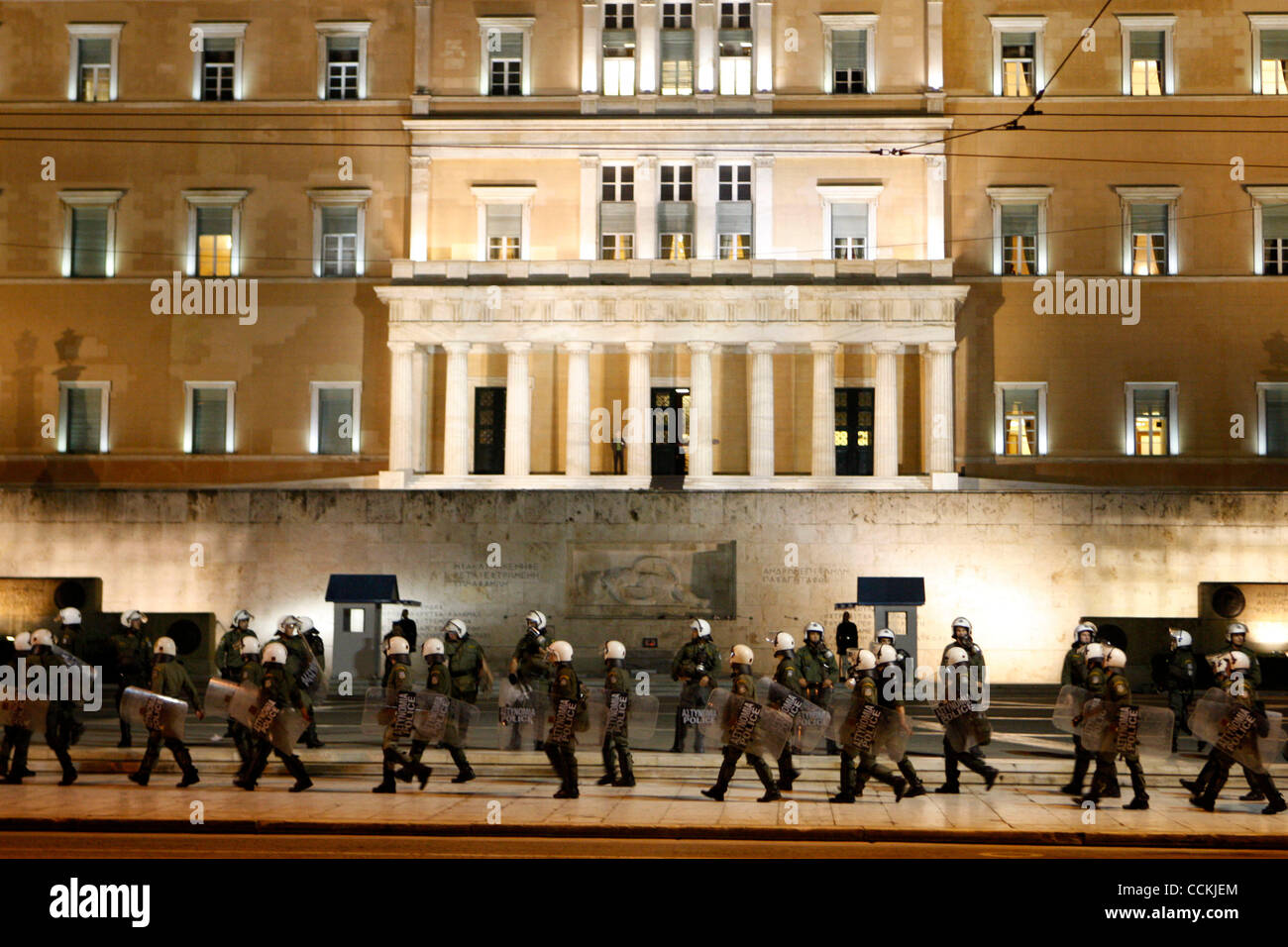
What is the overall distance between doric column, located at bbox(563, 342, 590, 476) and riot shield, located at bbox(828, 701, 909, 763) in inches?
975

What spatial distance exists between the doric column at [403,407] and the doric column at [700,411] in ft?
28.2

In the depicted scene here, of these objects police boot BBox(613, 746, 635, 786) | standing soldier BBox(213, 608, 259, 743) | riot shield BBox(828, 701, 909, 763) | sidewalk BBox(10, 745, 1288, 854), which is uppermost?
standing soldier BBox(213, 608, 259, 743)

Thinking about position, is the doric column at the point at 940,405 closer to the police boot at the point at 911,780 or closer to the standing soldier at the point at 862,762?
the police boot at the point at 911,780

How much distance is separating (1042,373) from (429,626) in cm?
2225

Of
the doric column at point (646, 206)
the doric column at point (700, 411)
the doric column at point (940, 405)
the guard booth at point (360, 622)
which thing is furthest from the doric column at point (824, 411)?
the guard booth at point (360, 622)

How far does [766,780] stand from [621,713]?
2200mm

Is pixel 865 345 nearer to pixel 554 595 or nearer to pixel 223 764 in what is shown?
pixel 554 595

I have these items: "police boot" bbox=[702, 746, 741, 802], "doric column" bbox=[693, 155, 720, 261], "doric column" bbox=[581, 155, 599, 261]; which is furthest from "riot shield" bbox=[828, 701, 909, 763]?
"doric column" bbox=[581, 155, 599, 261]

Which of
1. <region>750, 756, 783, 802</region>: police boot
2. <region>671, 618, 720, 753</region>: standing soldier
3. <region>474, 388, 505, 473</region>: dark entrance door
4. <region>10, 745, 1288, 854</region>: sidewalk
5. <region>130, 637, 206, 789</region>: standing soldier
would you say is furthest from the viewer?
<region>474, 388, 505, 473</region>: dark entrance door

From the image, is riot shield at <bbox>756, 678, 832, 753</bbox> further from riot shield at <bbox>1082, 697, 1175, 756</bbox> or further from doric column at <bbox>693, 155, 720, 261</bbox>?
doric column at <bbox>693, 155, 720, 261</bbox>

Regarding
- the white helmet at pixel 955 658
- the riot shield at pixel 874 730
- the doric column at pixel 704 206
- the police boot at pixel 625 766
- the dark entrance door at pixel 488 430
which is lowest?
the police boot at pixel 625 766

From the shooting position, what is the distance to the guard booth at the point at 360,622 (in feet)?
102

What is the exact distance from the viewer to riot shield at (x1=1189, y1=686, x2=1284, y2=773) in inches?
631
